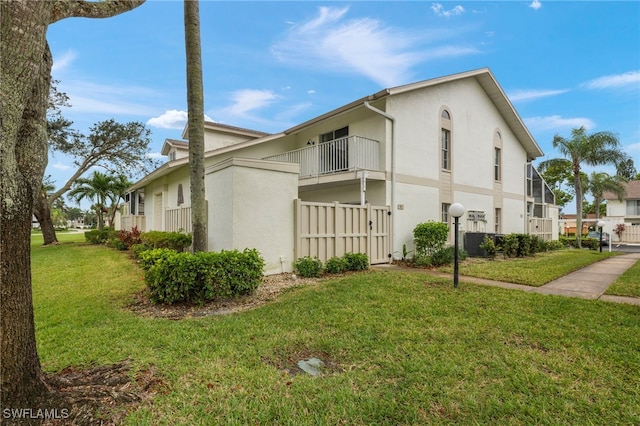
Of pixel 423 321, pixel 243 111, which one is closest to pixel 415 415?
pixel 423 321

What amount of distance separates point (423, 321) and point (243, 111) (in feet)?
48.9

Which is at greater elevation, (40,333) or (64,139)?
(64,139)

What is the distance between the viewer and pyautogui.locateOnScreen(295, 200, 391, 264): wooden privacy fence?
876 cm

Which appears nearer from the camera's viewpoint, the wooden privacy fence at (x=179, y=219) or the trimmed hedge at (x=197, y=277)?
the trimmed hedge at (x=197, y=277)

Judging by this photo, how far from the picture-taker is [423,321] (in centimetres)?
477

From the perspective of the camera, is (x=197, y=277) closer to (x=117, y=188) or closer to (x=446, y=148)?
(x=446, y=148)

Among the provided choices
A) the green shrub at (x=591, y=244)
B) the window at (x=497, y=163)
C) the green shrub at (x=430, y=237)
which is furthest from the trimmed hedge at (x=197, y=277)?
the green shrub at (x=591, y=244)

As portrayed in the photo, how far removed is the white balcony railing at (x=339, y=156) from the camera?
11.2 metres

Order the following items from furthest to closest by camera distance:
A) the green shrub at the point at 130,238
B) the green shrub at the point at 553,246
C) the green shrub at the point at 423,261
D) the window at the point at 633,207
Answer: the window at the point at 633,207 < the green shrub at the point at 553,246 < the green shrub at the point at 130,238 < the green shrub at the point at 423,261

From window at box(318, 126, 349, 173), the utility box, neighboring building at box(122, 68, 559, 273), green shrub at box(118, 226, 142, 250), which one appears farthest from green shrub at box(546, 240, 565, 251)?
green shrub at box(118, 226, 142, 250)

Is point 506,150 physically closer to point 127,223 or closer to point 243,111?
point 243,111

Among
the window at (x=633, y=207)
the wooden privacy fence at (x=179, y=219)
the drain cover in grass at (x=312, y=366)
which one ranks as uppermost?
the window at (x=633, y=207)

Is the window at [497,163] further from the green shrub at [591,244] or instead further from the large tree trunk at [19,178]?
the large tree trunk at [19,178]

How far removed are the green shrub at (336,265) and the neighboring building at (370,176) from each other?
43 cm
